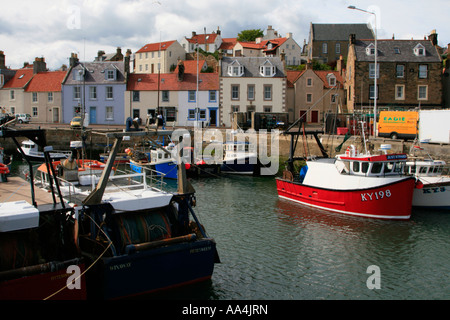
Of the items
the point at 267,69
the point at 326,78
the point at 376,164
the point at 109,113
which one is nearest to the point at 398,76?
the point at 326,78

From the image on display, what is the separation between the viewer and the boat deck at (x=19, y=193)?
1179 centimetres

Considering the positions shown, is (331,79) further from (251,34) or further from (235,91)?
(251,34)

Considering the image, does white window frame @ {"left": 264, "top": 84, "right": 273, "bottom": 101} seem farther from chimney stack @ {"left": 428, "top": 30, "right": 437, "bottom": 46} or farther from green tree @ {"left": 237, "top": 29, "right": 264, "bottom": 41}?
green tree @ {"left": 237, "top": 29, "right": 264, "bottom": 41}

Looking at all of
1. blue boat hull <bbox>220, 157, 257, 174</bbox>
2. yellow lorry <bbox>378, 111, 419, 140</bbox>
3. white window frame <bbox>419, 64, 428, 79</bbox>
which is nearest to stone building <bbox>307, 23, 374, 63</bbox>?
white window frame <bbox>419, 64, 428, 79</bbox>

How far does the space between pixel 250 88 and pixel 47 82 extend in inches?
977

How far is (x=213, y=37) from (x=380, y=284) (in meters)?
82.9

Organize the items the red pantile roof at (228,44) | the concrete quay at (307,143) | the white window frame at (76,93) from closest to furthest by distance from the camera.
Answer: the concrete quay at (307,143) < the white window frame at (76,93) < the red pantile roof at (228,44)

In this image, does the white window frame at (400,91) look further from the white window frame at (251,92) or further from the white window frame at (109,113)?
the white window frame at (109,113)

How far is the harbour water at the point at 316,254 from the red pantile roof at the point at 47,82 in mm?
36971

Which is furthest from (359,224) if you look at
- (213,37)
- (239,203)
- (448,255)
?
(213,37)

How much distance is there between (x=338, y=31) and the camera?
82.5 meters

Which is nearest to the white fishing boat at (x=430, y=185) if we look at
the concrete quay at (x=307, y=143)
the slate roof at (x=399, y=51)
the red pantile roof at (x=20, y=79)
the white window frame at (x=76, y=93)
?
the concrete quay at (x=307, y=143)

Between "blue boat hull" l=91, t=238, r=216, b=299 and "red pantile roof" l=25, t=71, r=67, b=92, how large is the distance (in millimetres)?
46482
